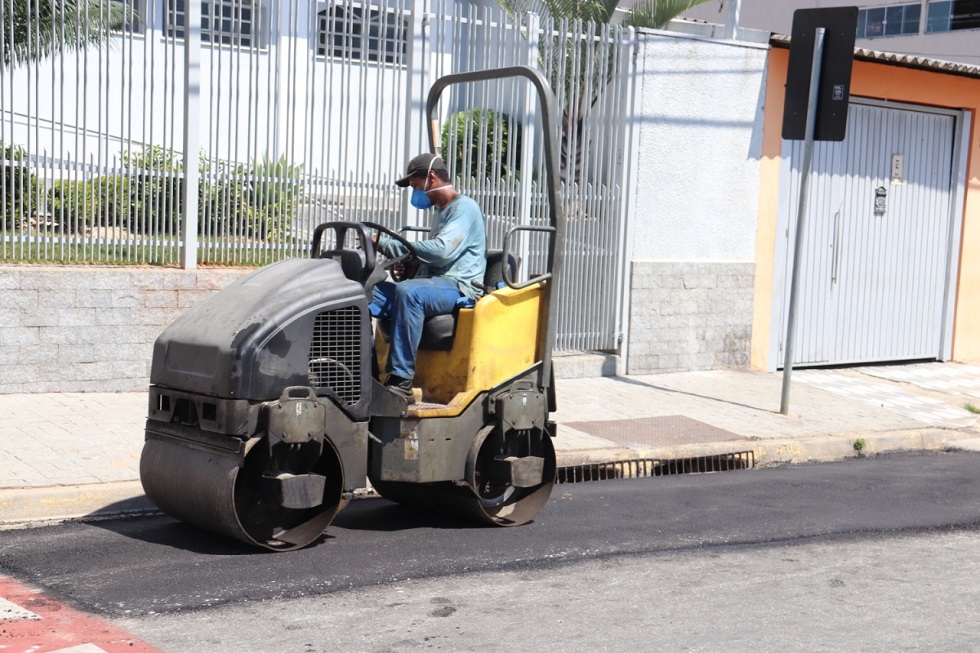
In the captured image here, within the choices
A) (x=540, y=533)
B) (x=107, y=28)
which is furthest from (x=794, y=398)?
(x=107, y=28)

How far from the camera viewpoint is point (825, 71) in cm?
1006

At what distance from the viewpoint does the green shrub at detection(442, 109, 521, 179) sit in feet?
36.0

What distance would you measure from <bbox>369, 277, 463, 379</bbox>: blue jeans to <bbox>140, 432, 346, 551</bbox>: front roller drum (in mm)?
620

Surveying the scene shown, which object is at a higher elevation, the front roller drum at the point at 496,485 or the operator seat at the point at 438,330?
the operator seat at the point at 438,330

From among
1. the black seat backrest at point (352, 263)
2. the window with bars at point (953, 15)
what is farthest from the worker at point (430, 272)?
the window with bars at point (953, 15)

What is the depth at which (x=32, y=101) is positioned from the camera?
8.88 m

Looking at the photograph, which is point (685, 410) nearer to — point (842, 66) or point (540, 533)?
point (842, 66)

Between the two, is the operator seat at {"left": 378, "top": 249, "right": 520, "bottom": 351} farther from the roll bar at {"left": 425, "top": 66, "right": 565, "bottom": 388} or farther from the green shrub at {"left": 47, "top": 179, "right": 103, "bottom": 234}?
the green shrub at {"left": 47, "top": 179, "right": 103, "bottom": 234}

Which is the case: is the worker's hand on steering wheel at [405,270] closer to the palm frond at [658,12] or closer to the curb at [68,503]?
the curb at [68,503]

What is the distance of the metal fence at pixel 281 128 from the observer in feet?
29.6

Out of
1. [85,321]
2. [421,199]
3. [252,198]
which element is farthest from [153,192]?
[421,199]

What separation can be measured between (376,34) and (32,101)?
282cm

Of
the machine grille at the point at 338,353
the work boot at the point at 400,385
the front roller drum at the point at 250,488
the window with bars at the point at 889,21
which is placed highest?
the window with bars at the point at 889,21

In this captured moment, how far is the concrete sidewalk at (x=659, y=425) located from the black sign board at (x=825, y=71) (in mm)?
2378
